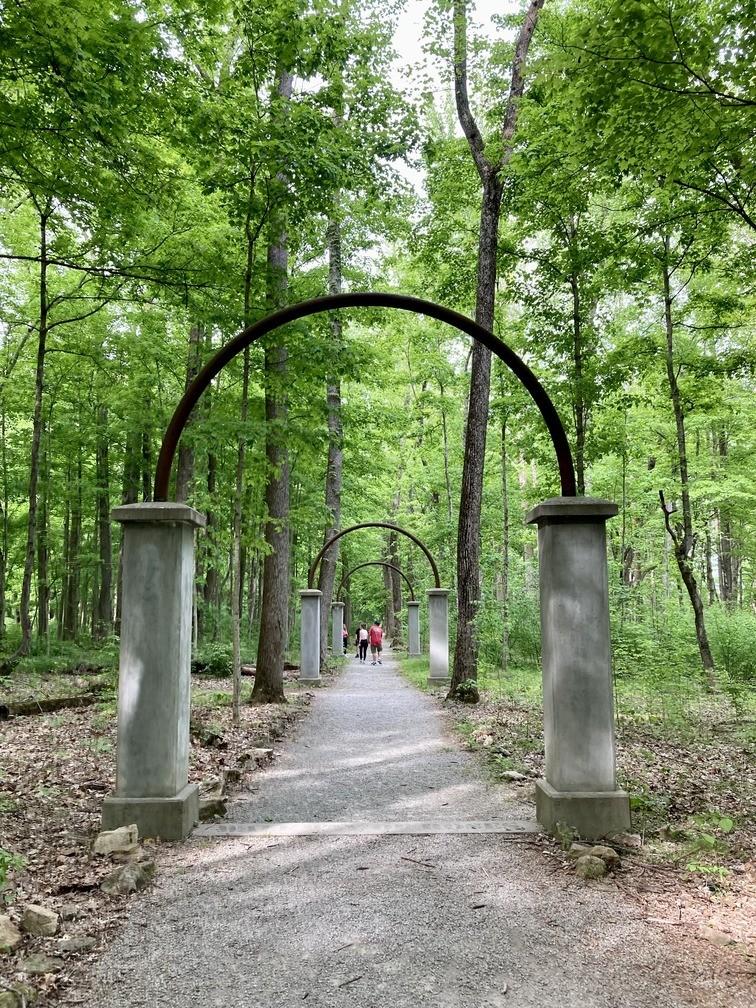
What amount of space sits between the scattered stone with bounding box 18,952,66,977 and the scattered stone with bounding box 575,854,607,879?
2680mm

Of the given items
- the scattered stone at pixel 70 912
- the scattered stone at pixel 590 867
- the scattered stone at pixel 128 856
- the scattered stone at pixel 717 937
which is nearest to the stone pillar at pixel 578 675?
the scattered stone at pixel 590 867

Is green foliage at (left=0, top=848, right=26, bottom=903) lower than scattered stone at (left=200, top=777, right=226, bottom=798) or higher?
higher

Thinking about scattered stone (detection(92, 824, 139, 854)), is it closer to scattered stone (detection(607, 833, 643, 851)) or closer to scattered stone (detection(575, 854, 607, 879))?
scattered stone (detection(575, 854, 607, 879))

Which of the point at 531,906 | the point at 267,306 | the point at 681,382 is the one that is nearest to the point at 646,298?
the point at 681,382

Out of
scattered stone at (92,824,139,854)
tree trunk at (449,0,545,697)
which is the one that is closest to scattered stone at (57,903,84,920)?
scattered stone at (92,824,139,854)

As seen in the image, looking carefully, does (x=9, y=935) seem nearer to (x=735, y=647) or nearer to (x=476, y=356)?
(x=476, y=356)

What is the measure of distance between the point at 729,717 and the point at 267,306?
804 centimetres

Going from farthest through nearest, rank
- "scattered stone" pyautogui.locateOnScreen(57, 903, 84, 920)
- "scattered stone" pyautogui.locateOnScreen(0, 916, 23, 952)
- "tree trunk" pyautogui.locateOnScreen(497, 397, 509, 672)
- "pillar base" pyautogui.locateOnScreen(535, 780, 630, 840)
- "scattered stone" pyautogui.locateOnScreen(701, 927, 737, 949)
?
"tree trunk" pyautogui.locateOnScreen(497, 397, 509, 672) → "pillar base" pyautogui.locateOnScreen(535, 780, 630, 840) → "scattered stone" pyautogui.locateOnScreen(57, 903, 84, 920) → "scattered stone" pyautogui.locateOnScreen(701, 927, 737, 949) → "scattered stone" pyautogui.locateOnScreen(0, 916, 23, 952)

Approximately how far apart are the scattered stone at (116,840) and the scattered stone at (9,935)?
3.48ft

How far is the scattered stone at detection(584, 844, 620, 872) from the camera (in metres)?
3.65

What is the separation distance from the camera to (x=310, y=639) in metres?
14.2

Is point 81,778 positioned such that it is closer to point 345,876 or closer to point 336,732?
point 345,876

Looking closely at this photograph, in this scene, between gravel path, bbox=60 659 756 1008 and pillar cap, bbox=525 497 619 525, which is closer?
gravel path, bbox=60 659 756 1008

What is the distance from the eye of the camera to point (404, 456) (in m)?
27.7
